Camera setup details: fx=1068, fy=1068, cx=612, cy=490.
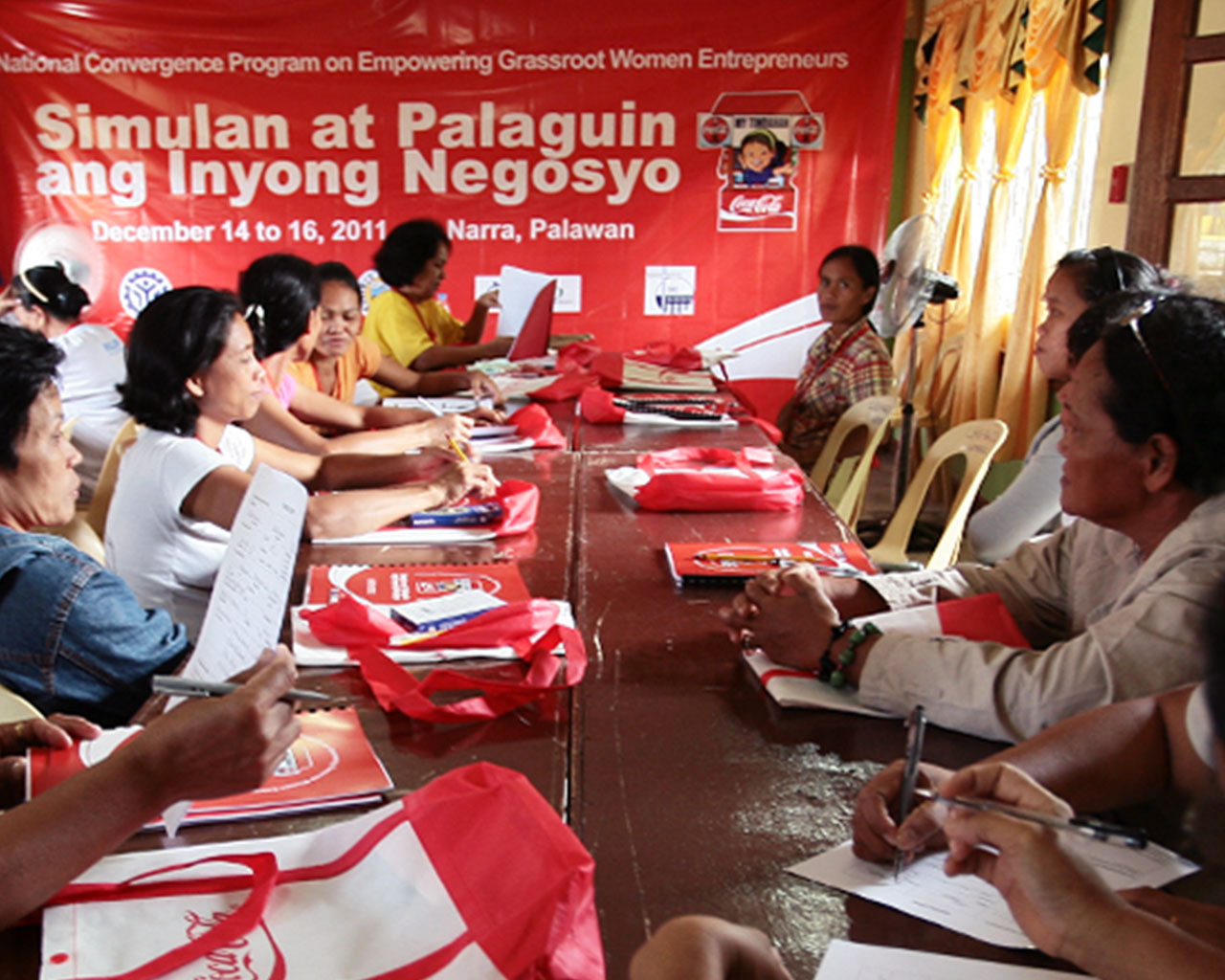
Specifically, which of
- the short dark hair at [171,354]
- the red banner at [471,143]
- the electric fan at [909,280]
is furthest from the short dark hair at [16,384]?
the red banner at [471,143]

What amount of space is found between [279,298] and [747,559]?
1.76 meters

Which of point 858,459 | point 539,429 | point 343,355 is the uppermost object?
point 343,355

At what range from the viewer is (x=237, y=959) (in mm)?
764

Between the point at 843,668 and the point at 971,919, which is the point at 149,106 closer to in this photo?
the point at 843,668

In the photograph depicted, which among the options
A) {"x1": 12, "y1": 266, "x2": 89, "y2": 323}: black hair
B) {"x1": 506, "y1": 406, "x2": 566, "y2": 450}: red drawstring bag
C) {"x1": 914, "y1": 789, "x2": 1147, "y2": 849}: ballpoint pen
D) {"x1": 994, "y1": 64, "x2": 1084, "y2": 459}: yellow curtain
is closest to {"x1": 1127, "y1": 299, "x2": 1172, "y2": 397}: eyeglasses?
{"x1": 914, "y1": 789, "x2": 1147, "y2": 849}: ballpoint pen

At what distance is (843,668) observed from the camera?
128 cm

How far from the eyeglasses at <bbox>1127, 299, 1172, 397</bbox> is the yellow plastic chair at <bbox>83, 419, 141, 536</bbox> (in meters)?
1.88

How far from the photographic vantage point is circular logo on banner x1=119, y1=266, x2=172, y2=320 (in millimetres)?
5812

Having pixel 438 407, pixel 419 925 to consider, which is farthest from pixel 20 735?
pixel 438 407

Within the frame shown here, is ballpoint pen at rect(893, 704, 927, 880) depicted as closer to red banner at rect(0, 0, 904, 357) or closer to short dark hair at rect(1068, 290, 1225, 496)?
short dark hair at rect(1068, 290, 1225, 496)

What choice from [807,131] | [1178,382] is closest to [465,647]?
[1178,382]

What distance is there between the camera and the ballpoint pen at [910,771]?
0.85 meters

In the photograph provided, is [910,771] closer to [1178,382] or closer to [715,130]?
[1178,382]

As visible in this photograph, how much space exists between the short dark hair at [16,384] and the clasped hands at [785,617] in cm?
109
